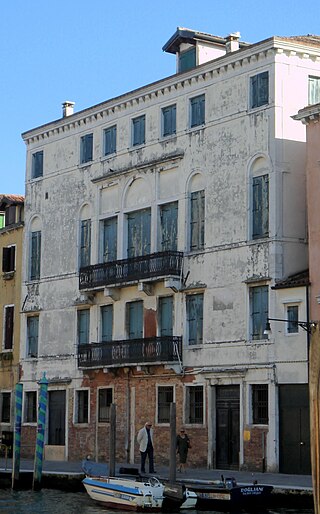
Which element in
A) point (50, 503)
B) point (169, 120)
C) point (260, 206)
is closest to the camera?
point (50, 503)

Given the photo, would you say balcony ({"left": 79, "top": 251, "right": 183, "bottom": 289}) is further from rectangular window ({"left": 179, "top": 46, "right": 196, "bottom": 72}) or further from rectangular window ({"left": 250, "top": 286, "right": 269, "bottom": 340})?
rectangular window ({"left": 179, "top": 46, "right": 196, "bottom": 72})

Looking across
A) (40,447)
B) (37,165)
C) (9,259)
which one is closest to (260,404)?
(40,447)

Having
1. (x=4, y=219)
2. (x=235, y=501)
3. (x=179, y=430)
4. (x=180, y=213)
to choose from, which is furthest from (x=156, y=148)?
(x=235, y=501)

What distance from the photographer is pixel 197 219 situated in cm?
3459

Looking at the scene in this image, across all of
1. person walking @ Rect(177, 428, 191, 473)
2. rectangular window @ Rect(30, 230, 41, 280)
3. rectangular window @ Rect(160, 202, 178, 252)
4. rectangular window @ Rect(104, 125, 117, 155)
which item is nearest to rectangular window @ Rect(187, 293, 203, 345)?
rectangular window @ Rect(160, 202, 178, 252)

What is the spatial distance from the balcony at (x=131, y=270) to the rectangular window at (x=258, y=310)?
3371mm

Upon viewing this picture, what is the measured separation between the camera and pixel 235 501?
24.5 m

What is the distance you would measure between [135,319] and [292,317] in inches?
303

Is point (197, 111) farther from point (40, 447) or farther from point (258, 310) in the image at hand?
point (40, 447)

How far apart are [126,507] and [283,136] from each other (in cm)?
1187

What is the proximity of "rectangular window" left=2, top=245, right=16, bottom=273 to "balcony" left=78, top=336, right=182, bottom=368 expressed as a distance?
6952 millimetres

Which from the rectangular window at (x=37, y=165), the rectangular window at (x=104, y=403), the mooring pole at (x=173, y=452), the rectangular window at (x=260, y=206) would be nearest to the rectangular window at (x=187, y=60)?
the rectangular window at (x=260, y=206)

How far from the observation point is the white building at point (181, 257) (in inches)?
1248

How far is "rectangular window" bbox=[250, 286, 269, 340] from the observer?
104 feet
